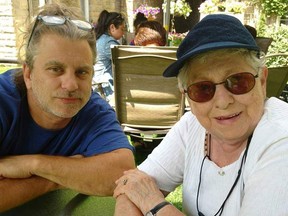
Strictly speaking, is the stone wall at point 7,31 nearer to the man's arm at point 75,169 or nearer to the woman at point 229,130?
the man's arm at point 75,169

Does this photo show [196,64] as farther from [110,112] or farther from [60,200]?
[60,200]

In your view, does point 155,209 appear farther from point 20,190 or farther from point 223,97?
point 20,190

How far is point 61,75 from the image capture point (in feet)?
5.53

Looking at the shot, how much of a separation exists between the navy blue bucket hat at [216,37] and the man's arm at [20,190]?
0.92m

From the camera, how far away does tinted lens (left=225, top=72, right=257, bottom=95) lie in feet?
4.02

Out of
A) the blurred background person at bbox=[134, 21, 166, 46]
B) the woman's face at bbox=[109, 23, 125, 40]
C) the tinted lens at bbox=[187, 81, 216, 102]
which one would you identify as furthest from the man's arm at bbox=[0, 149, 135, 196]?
the woman's face at bbox=[109, 23, 125, 40]

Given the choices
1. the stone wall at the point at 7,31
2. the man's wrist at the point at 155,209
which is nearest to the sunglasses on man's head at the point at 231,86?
the man's wrist at the point at 155,209

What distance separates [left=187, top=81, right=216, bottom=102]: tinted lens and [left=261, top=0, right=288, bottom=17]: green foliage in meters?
12.8

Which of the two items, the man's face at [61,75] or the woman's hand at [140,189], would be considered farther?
the man's face at [61,75]

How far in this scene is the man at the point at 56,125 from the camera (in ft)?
5.40

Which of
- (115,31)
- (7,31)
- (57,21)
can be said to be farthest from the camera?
(7,31)

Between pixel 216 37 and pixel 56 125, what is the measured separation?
3.25 ft

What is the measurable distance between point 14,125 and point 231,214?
111 cm

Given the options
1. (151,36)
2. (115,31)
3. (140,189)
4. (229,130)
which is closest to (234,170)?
(229,130)
